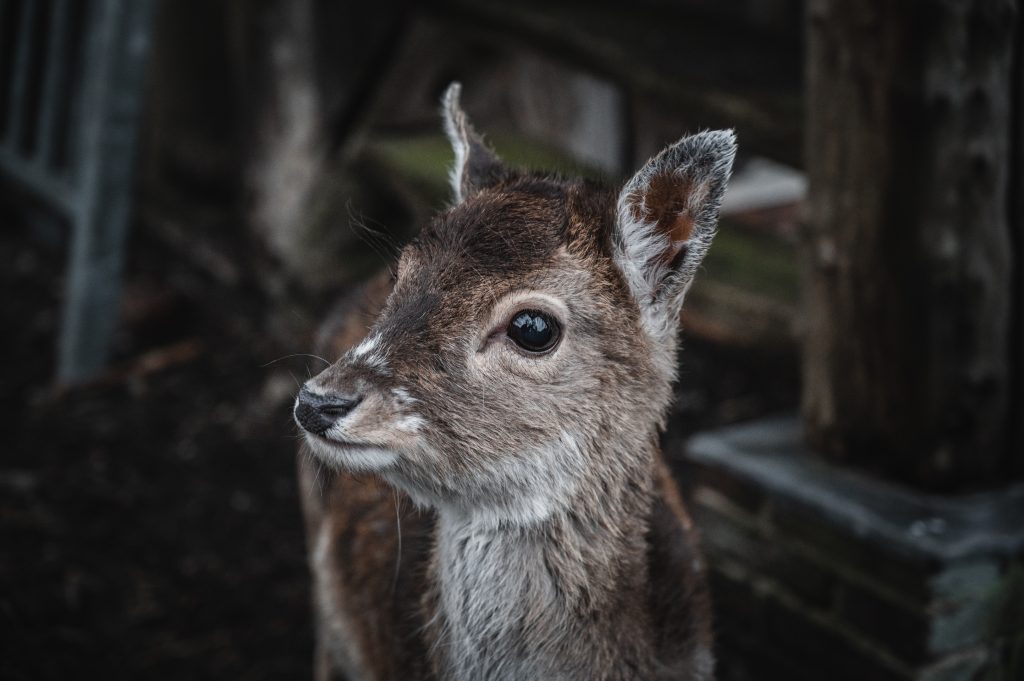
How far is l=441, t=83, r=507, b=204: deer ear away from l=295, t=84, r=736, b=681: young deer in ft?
0.48

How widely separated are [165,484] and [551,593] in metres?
2.91

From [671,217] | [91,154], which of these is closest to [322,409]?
[671,217]

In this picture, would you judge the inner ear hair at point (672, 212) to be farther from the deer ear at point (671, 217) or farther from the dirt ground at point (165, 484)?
the dirt ground at point (165, 484)

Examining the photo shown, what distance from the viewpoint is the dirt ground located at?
12.3 feet

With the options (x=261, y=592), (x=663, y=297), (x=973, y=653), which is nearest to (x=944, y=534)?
(x=973, y=653)

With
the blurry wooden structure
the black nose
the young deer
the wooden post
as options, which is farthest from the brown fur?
the blurry wooden structure

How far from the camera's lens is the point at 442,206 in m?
4.18

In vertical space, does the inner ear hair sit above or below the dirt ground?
above

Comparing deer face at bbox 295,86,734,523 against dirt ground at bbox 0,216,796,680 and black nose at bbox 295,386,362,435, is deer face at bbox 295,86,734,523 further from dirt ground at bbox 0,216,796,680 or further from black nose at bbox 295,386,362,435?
dirt ground at bbox 0,216,796,680

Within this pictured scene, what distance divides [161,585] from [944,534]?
272 cm

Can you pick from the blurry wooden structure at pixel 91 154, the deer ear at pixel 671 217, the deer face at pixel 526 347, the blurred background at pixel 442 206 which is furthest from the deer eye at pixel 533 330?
the blurry wooden structure at pixel 91 154

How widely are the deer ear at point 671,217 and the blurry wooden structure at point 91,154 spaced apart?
3603mm

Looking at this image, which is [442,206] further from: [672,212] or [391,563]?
[672,212]

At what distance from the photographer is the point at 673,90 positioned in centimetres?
390
